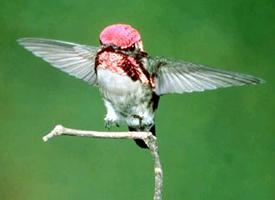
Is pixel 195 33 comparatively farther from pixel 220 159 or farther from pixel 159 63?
pixel 159 63

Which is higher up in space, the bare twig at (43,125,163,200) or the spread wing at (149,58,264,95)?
the spread wing at (149,58,264,95)

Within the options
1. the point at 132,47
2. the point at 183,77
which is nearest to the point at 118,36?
the point at 132,47

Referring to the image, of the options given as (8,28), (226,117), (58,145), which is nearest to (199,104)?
(226,117)

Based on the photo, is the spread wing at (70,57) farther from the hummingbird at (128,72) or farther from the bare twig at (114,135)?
the bare twig at (114,135)

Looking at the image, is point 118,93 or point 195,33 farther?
point 195,33

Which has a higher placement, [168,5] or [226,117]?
[168,5]

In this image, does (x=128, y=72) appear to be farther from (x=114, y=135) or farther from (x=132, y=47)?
(x=114, y=135)

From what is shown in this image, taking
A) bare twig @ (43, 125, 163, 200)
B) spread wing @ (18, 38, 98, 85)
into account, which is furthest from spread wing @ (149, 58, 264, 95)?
bare twig @ (43, 125, 163, 200)

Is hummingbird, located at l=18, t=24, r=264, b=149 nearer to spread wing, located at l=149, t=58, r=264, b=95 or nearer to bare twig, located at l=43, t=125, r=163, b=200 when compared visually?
spread wing, located at l=149, t=58, r=264, b=95

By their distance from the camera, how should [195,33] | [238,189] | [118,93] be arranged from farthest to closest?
[195,33]
[238,189]
[118,93]
